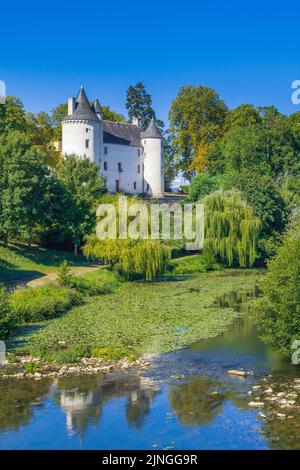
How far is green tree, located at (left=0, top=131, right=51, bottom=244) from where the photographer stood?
146 feet

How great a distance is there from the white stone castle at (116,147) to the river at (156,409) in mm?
46855

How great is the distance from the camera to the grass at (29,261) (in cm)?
4203

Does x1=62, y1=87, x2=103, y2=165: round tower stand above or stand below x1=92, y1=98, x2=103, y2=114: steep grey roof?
below

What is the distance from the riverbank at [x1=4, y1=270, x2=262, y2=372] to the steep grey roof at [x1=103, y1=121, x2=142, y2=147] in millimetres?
35164

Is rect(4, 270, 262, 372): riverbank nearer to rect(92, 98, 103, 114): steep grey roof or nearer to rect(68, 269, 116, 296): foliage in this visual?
rect(68, 269, 116, 296): foliage

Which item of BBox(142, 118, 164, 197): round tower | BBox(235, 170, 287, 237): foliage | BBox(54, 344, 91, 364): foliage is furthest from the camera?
BBox(142, 118, 164, 197): round tower

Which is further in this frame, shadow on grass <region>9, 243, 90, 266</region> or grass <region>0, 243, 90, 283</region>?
shadow on grass <region>9, 243, 90, 266</region>

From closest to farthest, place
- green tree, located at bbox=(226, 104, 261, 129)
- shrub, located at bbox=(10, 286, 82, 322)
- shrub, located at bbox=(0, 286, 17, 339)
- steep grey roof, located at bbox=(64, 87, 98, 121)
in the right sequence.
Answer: shrub, located at bbox=(0, 286, 17, 339) < shrub, located at bbox=(10, 286, 82, 322) < steep grey roof, located at bbox=(64, 87, 98, 121) < green tree, located at bbox=(226, 104, 261, 129)

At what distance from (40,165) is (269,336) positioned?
27.0 metres

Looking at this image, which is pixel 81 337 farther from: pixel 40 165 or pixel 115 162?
pixel 115 162

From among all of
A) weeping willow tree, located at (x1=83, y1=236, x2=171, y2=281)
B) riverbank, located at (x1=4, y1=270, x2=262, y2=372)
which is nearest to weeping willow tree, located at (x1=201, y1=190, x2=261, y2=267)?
weeping willow tree, located at (x1=83, y1=236, x2=171, y2=281)

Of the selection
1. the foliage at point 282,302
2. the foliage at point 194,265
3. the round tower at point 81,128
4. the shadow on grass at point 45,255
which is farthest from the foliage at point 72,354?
the round tower at point 81,128

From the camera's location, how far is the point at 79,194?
4950cm

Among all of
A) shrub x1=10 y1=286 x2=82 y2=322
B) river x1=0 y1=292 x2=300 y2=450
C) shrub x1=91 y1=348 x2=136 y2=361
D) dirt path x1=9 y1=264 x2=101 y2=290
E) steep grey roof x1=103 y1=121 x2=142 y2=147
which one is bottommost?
river x1=0 y1=292 x2=300 y2=450
